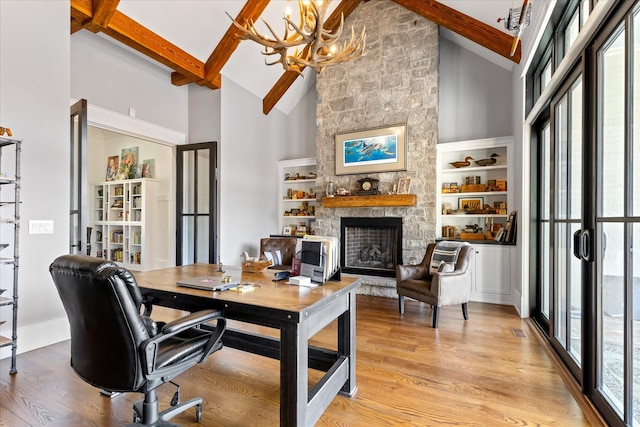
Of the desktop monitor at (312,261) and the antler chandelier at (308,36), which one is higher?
the antler chandelier at (308,36)

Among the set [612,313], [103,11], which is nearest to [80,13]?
[103,11]

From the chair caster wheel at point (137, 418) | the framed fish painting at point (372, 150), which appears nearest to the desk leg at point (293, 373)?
the chair caster wheel at point (137, 418)

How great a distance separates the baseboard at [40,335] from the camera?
2.63 m

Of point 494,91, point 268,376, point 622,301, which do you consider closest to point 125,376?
point 268,376

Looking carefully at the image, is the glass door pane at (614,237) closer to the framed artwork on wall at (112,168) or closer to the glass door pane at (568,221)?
the glass door pane at (568,221)

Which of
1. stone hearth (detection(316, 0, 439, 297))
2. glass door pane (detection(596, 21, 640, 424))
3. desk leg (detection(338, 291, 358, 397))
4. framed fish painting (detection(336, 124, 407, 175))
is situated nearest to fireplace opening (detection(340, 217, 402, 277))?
stone hearth (detection(316, 0, 439, 297))

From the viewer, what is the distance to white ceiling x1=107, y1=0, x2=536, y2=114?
372 centimetres

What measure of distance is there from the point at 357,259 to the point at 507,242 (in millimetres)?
2140

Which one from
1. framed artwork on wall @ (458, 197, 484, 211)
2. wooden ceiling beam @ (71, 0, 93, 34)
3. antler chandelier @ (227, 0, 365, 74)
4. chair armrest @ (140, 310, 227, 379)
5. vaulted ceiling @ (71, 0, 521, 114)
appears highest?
vaulted ceiling @ (71, 0, 521, 114)

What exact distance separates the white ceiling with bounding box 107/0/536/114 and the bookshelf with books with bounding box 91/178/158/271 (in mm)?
3051

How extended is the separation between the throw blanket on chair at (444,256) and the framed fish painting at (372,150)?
4.60 ft

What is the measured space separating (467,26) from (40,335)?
5750 millimetres

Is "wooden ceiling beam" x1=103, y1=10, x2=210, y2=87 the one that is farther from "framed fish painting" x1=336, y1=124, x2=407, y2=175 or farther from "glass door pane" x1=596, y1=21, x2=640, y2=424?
"glass door pane" x1=596, y1=21, x2=640, y2=424

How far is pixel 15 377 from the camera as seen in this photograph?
2.24 metres
